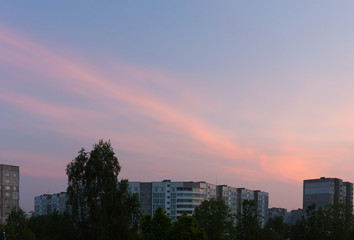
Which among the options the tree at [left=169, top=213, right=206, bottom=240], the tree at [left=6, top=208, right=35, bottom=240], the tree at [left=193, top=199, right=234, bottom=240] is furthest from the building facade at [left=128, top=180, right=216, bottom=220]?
the tree at [left=169, top=213, right=206, bottom=240]

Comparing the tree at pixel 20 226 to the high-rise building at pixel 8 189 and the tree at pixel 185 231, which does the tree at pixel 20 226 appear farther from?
the high-rise building at pixel 8 189

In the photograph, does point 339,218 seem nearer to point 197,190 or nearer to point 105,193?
point 105,193

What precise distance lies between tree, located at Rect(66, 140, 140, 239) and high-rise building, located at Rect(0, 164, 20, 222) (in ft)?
406

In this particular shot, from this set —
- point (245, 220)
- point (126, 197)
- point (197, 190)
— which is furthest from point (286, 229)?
point (126, 197)

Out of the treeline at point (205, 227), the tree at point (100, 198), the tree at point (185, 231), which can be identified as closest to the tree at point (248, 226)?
the treeline at point (205, 227)

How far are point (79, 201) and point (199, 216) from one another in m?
37.8

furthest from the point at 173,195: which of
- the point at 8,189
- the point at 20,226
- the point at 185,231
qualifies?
the point at 185,231

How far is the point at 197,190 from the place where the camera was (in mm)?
179125

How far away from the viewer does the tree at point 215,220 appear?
88250mm

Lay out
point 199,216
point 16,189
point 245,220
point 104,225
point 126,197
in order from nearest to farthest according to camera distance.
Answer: point 104,225 < point 126,197 < point 245,220 < point 199,216 < point 16,189

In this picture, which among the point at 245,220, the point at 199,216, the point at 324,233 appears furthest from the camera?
the point at 199,216

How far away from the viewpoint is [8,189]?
174 metres

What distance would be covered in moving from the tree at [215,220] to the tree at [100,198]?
3198cm

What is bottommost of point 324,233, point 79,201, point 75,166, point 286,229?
point 286,229
